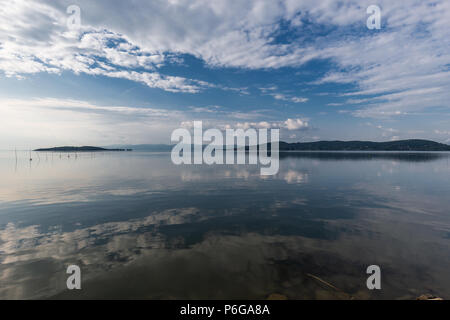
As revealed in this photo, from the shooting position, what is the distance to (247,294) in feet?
26.6

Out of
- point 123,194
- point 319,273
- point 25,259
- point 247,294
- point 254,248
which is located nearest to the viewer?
point 247,294

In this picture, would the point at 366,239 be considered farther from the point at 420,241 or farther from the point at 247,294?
the point at 247,294

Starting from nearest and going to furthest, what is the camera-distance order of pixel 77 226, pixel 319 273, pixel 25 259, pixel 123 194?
1. pixel 319 273
2. pixel 25 259
3. pixel 77 226
4. pixel 123 194

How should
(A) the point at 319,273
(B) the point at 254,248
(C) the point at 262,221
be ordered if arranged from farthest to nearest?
(C) the point at 262,221
(B) the point at 254,248
(A) the point at 319,273

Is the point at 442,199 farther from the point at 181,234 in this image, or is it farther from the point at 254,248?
the point at 181,234

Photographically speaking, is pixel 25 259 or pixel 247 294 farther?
pixel 25 259

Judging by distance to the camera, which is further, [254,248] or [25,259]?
[254,248]

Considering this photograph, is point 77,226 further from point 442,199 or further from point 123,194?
point 442,199

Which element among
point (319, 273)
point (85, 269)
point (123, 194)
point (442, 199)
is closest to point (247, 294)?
point (319, 273)

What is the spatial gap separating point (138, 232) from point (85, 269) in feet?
14.3
